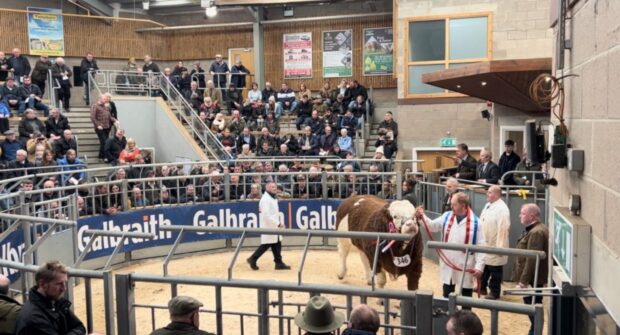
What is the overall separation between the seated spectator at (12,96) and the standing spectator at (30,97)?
56mm

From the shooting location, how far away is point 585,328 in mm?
5059

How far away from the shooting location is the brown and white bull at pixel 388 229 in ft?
26.5

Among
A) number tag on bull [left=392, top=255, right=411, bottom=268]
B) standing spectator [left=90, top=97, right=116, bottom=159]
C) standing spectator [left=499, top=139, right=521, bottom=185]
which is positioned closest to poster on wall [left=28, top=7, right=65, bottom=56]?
standing spectator [left=90, top=97, right=116, bottom=159]

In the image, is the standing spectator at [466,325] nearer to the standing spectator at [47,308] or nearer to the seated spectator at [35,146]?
the standing spectator at [47,308]

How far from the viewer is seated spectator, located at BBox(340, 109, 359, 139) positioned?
19858 millimetres

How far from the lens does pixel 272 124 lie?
20.3 metres

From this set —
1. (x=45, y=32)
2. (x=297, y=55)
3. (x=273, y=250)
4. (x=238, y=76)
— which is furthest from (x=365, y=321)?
(x=45, y=32)

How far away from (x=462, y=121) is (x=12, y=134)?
1306cm

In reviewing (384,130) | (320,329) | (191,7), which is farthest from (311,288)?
(191,7)

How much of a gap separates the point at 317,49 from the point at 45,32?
38.6 feet

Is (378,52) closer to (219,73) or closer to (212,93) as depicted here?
(219,73)

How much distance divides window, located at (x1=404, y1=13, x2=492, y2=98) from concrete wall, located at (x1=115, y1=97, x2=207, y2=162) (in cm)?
781

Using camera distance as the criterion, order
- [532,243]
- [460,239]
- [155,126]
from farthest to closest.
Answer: [155,126]
[460,239]
[532,243]

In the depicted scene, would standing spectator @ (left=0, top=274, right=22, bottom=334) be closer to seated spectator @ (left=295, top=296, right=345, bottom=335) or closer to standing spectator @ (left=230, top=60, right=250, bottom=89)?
seated spectator @ (left=295, top=296, right=345, bottom=335)
